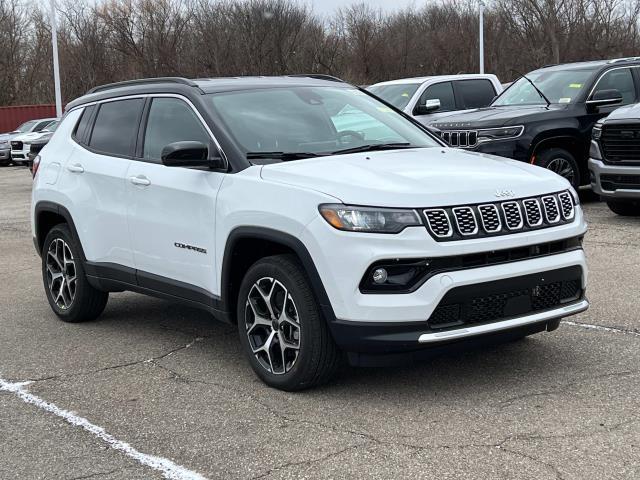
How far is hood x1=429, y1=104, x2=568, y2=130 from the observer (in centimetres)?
1113

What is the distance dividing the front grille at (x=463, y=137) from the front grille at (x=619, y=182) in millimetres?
1761

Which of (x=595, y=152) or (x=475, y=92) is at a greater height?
(x=475, y=92)

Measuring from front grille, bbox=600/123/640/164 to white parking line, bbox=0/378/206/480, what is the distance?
732 cm

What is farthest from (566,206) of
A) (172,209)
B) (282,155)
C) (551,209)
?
(172,209)

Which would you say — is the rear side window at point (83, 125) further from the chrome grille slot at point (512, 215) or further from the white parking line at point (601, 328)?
the white parking line at point (601, 328)

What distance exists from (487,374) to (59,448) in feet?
7.63

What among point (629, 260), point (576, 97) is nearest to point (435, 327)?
point (629, 260)

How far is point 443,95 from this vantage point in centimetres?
1371

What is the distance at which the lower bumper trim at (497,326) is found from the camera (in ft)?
13.9

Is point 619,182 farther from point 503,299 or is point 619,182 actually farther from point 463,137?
point 503,299

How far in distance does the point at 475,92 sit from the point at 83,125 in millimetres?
8841

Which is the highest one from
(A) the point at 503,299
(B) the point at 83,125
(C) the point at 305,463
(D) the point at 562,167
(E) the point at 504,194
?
(B) the point at 83,125

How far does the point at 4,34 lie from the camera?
5331 centimetres

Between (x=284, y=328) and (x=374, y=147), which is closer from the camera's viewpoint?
(x=284, y=328)
